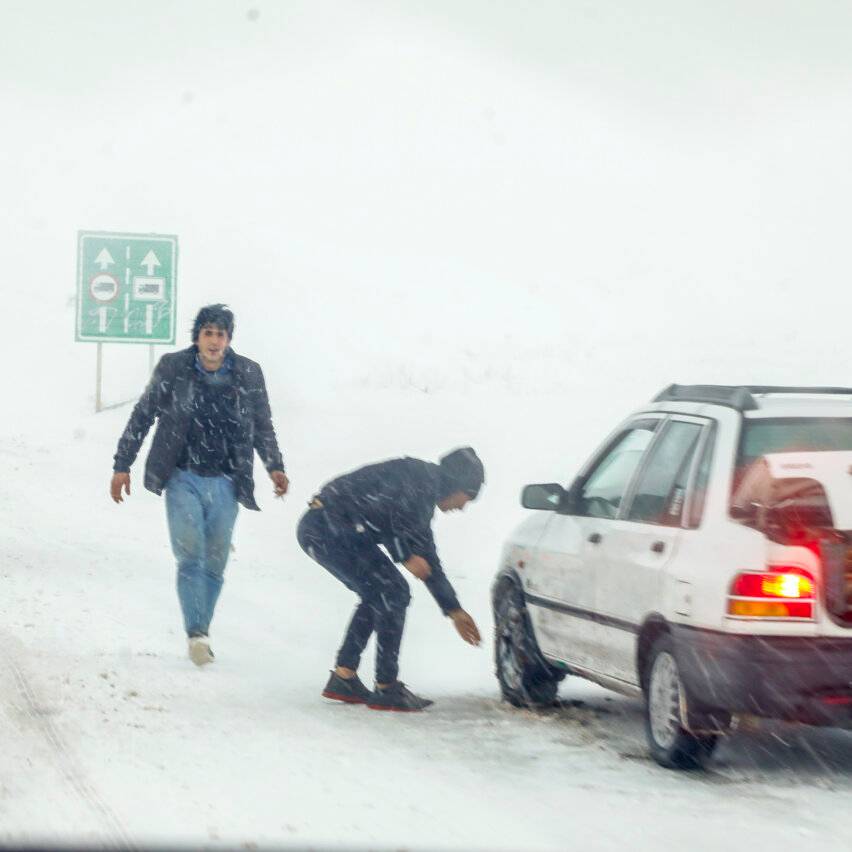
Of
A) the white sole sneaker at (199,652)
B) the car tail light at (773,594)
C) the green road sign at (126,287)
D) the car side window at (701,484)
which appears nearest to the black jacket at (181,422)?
the white sole sneaker at (199,652)

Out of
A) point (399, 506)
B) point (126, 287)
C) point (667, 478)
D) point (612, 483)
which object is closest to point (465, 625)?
point (399, 506)

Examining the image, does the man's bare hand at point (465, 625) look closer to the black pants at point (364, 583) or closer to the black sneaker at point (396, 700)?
the black pants at point (364, 583)

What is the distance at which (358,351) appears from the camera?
1756 inches

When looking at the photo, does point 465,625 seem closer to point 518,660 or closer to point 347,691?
point 518,660

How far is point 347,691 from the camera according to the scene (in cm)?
880

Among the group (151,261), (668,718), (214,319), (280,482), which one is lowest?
(668,718)

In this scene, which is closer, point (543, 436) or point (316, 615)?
point (316, 615)

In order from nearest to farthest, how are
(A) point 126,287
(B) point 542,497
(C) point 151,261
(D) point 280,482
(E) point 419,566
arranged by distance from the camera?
(E) point 419,566
(B) point 542,497
(D) point 280,482
(C) point 151,261
(A) point 126,287

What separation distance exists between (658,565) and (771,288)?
58.3 meters

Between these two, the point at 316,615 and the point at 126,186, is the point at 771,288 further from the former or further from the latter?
the point at 316,615

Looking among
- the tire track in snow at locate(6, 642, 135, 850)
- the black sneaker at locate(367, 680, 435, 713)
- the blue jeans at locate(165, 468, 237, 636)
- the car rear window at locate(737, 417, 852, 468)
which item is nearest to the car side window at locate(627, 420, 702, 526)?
the car rear window at locate(737, 417, 852, 468)

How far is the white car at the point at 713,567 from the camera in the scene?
21.4 ft

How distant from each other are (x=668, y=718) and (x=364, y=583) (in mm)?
2201

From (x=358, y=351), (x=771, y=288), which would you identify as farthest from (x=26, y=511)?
(x=771, y=288)
